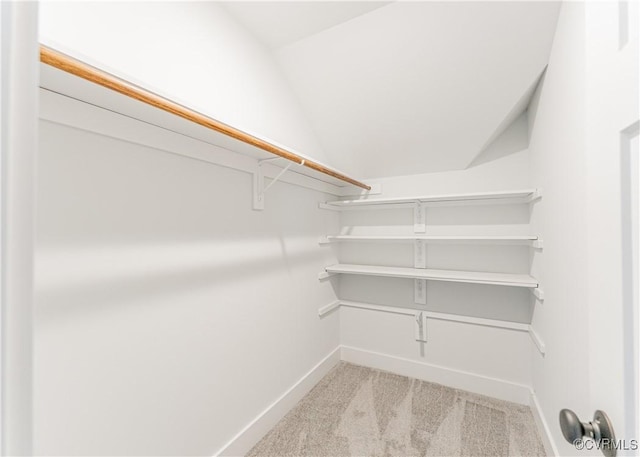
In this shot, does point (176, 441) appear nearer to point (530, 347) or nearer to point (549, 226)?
point (549, 226)

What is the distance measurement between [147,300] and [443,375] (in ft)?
6.63

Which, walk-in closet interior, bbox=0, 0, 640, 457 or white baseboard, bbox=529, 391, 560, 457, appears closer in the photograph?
walk-in closet interior, bbox=0, 0, 640, 457

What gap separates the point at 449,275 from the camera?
1.87m

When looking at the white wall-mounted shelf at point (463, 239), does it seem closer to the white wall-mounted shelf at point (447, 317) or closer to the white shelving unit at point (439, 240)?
the white shelving unit at point (439, 240)

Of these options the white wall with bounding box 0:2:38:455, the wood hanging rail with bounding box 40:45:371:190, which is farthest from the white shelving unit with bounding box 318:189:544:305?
the white wall with bounding box 0:2:38:455

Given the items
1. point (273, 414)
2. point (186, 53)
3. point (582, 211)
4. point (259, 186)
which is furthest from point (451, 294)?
point (186, 53)

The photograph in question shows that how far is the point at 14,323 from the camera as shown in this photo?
25 centimetres

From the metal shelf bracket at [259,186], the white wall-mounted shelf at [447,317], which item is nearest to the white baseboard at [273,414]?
the white wall-mounted shelf at [447,317]

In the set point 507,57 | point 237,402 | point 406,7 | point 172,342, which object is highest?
point 406,7

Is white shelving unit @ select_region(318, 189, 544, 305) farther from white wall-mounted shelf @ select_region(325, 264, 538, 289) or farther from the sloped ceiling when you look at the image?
the sloped ceiling

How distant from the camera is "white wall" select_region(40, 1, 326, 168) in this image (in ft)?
2.75

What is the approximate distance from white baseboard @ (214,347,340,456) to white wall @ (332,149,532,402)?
0.43 meters

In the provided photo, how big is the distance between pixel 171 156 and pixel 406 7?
130 cm

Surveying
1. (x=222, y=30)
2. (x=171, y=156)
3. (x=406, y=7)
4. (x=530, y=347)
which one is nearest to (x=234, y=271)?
(x=171, y=156)
